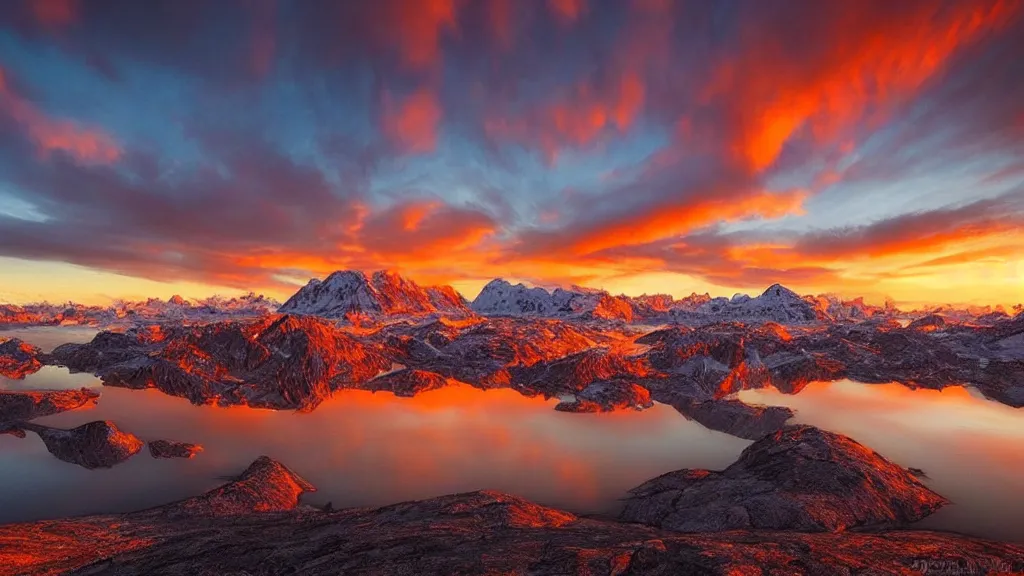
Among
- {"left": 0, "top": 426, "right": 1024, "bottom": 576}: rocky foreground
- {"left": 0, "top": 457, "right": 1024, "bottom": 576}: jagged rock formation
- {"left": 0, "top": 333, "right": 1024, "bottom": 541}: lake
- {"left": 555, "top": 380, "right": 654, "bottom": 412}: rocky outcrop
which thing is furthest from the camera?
{"left": 555, "top": 380, "right": 654, "bottom": 412}: rocky outcrop

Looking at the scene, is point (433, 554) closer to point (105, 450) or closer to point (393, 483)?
point (393, 483)

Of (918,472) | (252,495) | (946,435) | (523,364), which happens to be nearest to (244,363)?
(523,364)

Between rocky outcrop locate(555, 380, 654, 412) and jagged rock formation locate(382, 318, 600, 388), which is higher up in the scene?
jagged rock formation locate(382, 318, 600, 388)

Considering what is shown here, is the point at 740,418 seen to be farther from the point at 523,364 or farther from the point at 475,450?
the point at 523,364

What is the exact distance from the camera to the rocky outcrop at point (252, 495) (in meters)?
23.3

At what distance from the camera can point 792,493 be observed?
21.4 metres

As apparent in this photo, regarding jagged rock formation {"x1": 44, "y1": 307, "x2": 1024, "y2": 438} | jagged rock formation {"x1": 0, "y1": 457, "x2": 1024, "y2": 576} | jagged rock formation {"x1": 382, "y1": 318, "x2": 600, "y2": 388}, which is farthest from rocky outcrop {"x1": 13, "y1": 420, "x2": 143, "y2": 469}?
jagged rock formation {"x1": 382, "y1": 318, "x2": 600, "y2": 388}

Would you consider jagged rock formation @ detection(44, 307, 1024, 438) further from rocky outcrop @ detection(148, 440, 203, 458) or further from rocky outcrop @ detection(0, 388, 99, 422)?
rocky outcrop @ detection(148, 440, 203, 458)

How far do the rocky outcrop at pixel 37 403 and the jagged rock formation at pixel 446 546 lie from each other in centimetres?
3047

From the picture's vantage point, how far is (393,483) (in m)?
27.6

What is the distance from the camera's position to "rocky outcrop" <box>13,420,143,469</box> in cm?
3003

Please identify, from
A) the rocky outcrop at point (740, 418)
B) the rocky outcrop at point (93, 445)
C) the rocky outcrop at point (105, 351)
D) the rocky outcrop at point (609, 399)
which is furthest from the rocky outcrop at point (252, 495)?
the rocky outcrop at point (105, 351)

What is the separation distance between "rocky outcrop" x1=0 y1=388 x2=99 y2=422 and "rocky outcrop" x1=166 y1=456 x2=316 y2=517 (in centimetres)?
3061

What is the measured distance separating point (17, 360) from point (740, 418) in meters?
107
